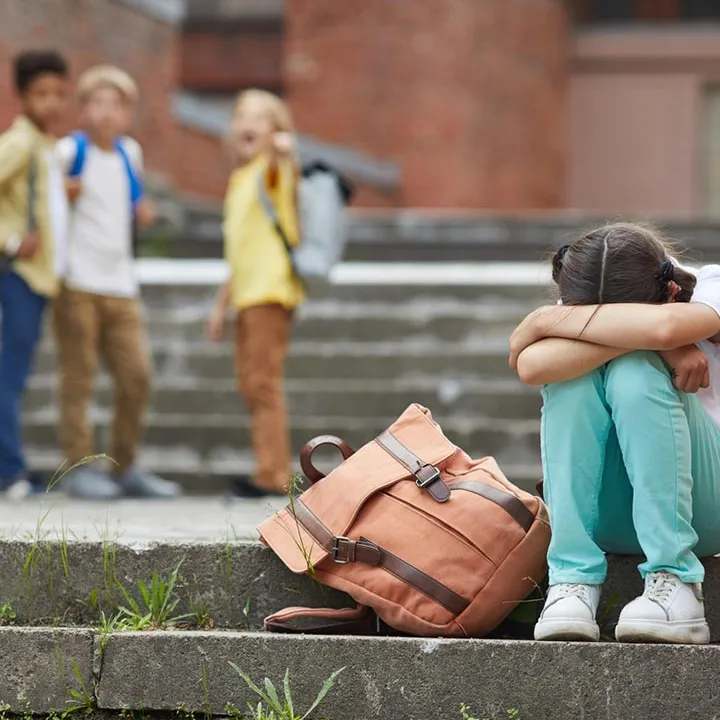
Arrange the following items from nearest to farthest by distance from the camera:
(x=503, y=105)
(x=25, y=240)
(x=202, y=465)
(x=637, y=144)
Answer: (x=25, y=240), (x=202, y=465), (x=503, y=105), (x=637, y=144)

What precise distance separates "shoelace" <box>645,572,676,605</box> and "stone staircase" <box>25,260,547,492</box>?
3.28 metres

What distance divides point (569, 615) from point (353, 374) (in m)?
4.63

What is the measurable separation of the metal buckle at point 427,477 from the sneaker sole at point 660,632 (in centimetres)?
51

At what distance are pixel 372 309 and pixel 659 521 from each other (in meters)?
5.39

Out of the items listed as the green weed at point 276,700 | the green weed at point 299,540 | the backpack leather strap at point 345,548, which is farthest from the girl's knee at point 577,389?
the green weed at point 276,700

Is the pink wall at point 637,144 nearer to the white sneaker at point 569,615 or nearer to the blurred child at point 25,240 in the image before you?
the blurred child at point 25,240

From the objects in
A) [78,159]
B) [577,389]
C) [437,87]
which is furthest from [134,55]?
[577,389]

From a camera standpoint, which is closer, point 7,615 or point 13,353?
point 7,615

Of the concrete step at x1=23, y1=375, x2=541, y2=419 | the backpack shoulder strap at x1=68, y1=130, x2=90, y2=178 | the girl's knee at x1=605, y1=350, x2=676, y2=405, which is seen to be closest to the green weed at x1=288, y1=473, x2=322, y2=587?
the girl's knee at x1=605, y1=350, x2=676, y2=405

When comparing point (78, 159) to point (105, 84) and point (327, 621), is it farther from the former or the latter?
point (327, 621)

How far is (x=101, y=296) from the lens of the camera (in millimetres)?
6285

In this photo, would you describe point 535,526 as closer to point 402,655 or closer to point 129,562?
point 402,655

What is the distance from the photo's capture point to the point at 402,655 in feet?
10.9

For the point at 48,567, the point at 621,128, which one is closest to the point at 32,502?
the point at 48,567
